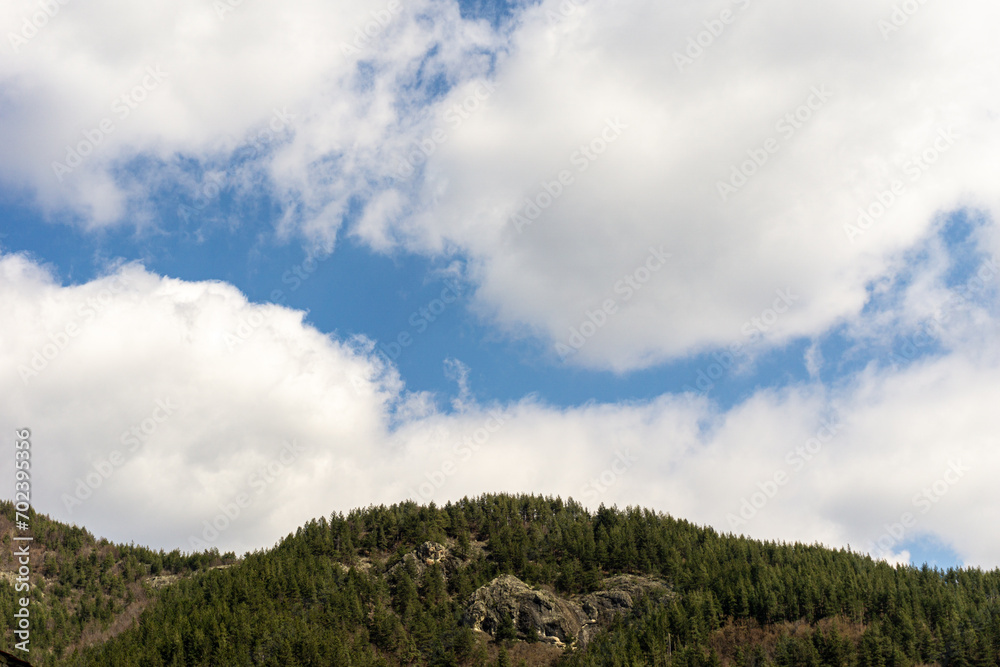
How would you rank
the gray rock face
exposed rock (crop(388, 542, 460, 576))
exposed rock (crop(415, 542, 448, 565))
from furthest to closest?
exposed rock (crop(415, 542, 448, 565)) → exposed rock (crop(388, 542, 460, 576)) → the gray rock face

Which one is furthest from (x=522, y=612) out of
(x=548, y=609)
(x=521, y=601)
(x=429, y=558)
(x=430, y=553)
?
(x=430, y=553)

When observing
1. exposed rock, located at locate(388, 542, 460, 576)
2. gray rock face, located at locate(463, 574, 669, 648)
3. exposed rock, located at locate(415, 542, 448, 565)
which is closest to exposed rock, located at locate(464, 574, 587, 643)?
gray rock face, located at locate(463, 574, 669, 648)

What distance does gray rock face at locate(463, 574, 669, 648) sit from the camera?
143 m

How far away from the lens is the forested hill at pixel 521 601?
389 ft

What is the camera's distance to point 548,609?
480 feet

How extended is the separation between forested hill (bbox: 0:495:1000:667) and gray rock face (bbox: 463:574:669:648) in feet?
1.08

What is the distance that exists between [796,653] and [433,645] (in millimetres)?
65584

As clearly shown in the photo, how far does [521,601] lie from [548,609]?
20.2 ft

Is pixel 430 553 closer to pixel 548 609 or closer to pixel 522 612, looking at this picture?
pixel 522 612

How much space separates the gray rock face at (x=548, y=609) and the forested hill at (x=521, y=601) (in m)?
0.33

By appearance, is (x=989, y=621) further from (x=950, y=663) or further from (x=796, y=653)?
(x=796, y=653)

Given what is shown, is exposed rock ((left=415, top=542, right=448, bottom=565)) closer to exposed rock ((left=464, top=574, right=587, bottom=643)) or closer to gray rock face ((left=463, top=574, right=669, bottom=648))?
gray rock face ((left=463, top=574, right=669, bottom=648))

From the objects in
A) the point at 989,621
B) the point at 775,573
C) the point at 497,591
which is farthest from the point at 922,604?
the point at 497,591

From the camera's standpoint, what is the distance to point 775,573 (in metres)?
144
